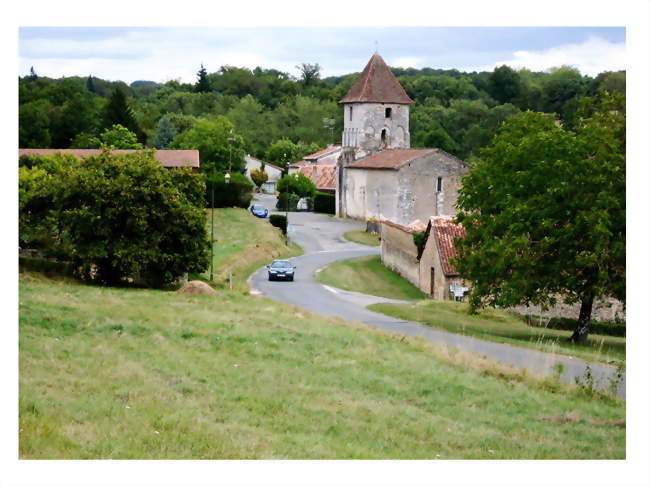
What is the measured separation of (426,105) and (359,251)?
4950 centimetres

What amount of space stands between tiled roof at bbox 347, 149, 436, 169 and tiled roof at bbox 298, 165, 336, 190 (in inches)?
483

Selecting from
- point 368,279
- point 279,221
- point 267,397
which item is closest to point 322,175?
point 279,221

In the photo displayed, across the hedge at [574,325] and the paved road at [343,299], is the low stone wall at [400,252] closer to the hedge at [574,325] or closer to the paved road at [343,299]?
the paved road at [343,299]

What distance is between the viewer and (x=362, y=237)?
58.5 m

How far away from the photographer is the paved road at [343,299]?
1666 cm

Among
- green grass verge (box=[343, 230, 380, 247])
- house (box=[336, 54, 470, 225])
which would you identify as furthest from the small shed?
house (box=[336, 54, 470, 225])

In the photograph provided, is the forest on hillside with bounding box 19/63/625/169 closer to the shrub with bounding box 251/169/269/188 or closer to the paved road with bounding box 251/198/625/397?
the shrub with bounding box 251/169/269/188

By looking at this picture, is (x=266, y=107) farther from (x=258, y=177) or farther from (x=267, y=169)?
(x=258, y=177)

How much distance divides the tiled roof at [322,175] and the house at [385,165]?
9780 millimetres

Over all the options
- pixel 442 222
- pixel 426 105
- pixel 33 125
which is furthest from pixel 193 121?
pixel 442 222

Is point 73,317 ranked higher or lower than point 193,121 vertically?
lower

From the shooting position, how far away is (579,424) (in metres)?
11.5

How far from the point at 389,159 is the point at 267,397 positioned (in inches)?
2072
